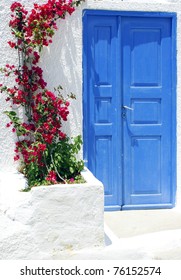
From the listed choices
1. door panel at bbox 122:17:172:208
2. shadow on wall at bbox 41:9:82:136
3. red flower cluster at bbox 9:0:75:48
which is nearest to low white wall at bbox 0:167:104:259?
shadow on wall at bbox 41:9:82:136

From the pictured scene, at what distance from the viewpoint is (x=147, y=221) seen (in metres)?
4.94

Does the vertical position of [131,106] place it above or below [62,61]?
below

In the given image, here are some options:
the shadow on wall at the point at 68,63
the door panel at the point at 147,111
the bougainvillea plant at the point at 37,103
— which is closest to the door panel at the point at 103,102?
the door panel at the point at 147,111

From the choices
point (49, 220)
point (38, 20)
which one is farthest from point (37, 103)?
point (49, 220)

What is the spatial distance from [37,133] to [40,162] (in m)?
0.30

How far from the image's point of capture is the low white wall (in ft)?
13.4

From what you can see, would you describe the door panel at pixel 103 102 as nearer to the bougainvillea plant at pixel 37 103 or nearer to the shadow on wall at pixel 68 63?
the shadow on wall at pixel 68 63

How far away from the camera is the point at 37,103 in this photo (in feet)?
15.2

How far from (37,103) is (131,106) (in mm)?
1222

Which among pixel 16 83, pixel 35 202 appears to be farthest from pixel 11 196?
pixel 16 83

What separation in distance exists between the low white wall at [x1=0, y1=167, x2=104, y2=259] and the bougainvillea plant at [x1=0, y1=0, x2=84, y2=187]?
0.33 m

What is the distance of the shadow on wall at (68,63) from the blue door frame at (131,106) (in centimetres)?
19

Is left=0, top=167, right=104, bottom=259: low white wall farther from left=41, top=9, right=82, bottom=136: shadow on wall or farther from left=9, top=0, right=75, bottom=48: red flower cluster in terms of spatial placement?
left=9, top=0, right=75, bottom=48: red flower cluster

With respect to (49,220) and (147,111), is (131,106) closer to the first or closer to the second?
(147,111)
